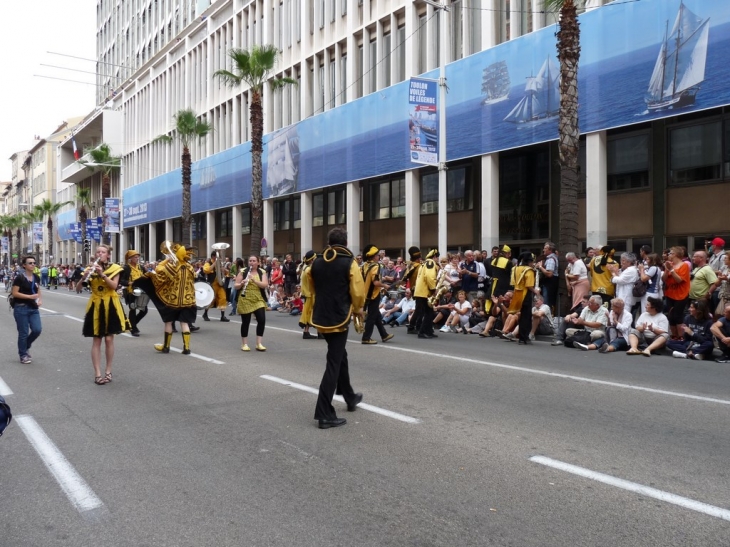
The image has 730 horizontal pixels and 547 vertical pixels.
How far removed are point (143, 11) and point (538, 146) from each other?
148 feet

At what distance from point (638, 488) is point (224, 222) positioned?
139ft

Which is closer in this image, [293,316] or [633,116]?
[633,116]

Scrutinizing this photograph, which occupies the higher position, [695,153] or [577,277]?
[695,153]

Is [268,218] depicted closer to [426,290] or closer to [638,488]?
[426,290]

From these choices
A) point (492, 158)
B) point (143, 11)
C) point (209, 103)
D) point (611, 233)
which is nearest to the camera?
point (611, 233)

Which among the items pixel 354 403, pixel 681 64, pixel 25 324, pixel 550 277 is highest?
pixel 681 64

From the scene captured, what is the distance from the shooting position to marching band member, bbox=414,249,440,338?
14312mm

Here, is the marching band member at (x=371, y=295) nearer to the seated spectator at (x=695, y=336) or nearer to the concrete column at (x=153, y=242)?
the seated spectator at (x=695, y=336)

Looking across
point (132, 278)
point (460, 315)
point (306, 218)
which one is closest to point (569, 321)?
point (460, 315)

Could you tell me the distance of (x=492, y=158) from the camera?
23125mm

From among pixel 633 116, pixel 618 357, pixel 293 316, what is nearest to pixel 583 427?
pixel 618 357

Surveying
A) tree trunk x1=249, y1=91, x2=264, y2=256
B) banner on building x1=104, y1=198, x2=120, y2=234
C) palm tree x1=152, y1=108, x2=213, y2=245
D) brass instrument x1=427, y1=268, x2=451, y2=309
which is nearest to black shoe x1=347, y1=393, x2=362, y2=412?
brass instrument x1=427, y1=268, x2=451, y2=309

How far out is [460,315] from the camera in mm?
16359

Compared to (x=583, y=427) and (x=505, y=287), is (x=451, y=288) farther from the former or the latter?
(x=583, y=427)
